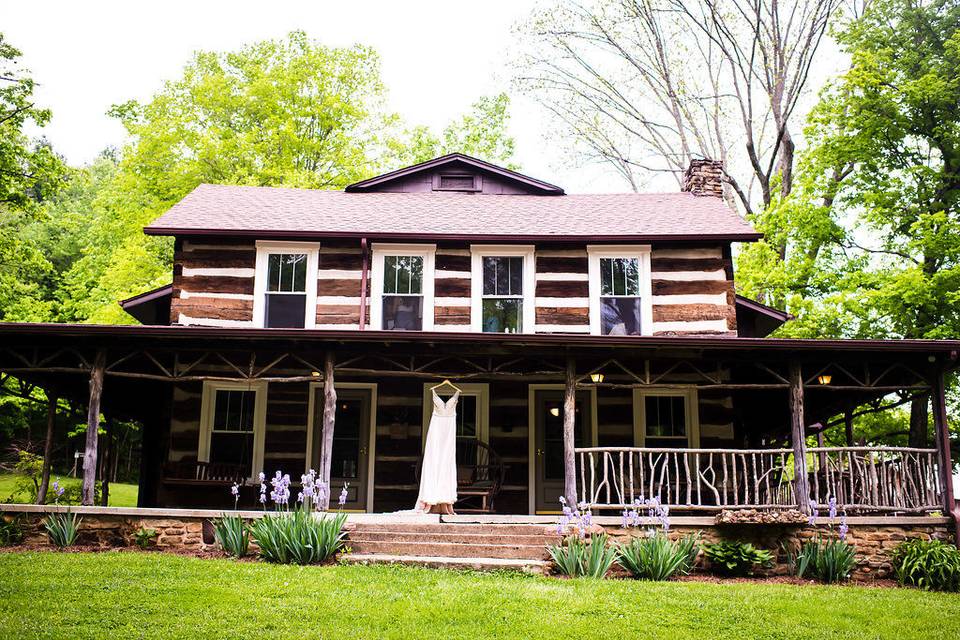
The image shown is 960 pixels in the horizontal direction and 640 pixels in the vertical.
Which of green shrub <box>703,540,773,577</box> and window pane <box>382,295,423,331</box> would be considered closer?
green shrub <box>703,540,773,577</box>

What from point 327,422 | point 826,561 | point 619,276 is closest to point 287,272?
point 327,422

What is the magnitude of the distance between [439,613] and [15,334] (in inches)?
313

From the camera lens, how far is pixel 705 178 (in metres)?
21.1

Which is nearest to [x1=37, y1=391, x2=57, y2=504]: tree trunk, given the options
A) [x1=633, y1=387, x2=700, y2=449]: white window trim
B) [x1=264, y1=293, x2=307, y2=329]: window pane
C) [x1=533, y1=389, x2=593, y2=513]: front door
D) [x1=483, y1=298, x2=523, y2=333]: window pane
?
[x1=264, y1=293, x2=307, y2=329]: window pane

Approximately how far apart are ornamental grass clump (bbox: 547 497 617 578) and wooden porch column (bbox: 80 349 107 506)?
6.72 metres

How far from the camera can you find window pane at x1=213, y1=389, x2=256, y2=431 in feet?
54.3

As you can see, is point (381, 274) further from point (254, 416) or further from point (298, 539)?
point (298, 539)

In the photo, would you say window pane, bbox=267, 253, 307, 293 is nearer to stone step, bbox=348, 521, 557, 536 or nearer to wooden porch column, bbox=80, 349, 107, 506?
wooden porch column, bbox=80, 349, 107, 506

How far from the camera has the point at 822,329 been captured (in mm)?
22594

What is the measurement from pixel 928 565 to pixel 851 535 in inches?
42.6

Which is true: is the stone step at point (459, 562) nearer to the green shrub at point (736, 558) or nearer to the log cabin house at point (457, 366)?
the green shrub at point (736, 558)

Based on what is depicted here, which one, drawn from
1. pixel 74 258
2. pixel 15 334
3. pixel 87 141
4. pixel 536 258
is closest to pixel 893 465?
pixel 536 258

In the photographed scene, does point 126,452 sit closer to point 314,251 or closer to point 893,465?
point 314,251

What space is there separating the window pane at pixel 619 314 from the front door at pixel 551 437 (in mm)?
1362
